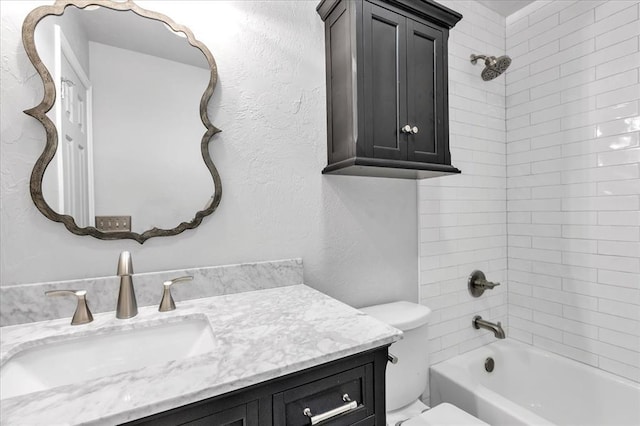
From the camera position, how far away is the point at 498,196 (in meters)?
2.09

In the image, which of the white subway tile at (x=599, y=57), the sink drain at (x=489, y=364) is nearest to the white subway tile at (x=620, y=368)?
the sink drain at (x=489, y=364)

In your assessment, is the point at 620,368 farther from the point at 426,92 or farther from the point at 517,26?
the point at 517,26

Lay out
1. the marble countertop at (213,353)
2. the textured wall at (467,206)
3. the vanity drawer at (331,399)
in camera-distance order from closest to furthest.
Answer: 1. the marble countertop at (213,353)
2. the vanity drawer at (331,399)
3. the textured wall at (467,206)

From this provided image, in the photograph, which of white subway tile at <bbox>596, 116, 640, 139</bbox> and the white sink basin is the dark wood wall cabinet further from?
white subway tile at <bbox>596, 116, 640, 139</bbox>

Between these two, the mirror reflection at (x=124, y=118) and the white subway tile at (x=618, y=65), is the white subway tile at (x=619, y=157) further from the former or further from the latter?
the mirror reflection at (x=124, y=118)

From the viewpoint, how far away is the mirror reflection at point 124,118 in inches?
38.5

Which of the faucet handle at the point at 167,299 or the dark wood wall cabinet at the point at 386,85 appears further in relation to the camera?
the dark wood wall cabinet at the point at 386,85

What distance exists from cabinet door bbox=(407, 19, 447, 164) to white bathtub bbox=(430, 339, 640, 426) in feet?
3.80

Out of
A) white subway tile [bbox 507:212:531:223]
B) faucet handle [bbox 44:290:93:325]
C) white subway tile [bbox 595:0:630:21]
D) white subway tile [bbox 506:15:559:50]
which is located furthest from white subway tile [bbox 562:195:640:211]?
faucet handle [bbox 44:290:93:325]

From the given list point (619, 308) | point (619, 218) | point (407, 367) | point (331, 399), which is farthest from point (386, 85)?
point (619, 308)

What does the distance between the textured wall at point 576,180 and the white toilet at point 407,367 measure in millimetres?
1036

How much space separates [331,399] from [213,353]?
1.02ft

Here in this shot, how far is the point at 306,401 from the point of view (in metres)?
0.71

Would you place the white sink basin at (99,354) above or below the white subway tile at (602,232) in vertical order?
below
